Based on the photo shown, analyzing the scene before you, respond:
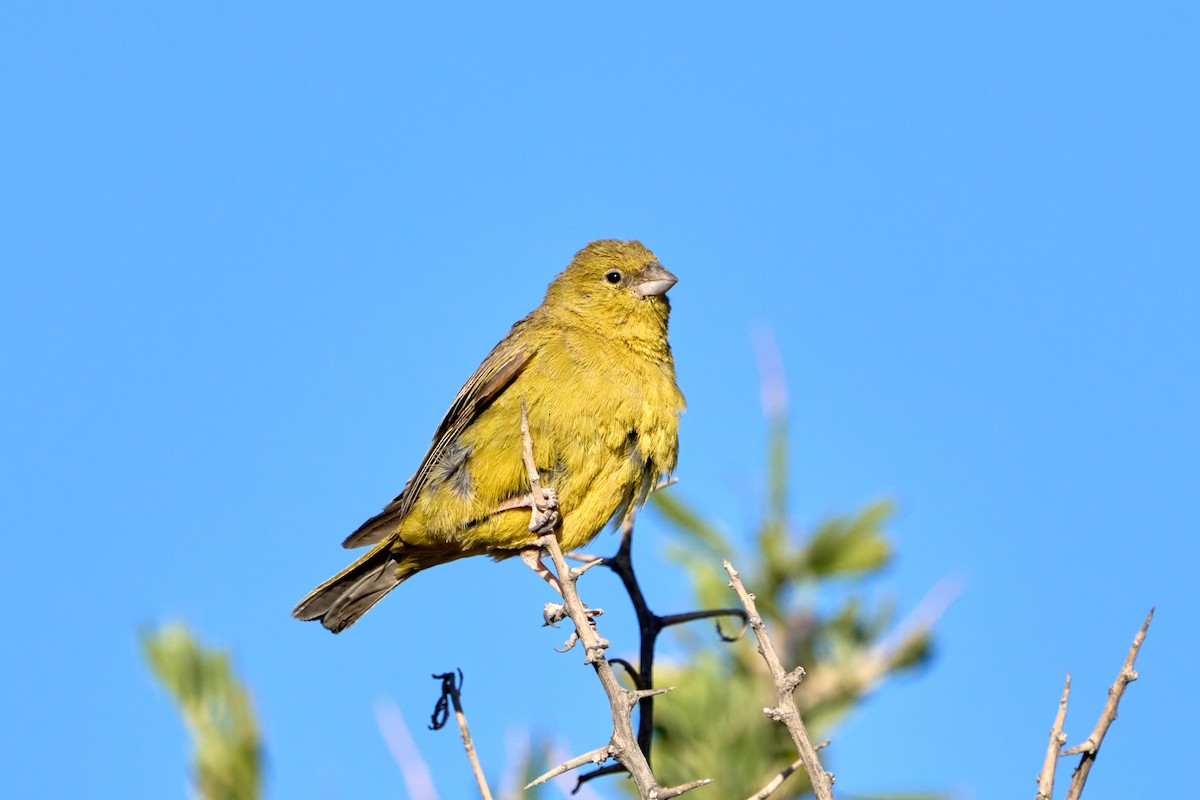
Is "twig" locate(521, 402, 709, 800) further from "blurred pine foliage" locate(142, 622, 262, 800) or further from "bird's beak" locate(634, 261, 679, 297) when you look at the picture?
"bird's beak" locate(634, 261, 679, 297)

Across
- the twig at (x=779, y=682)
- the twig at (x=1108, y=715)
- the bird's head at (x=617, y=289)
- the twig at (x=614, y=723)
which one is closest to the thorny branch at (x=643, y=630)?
the twig at (x=614, y=723)

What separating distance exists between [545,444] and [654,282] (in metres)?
1.26

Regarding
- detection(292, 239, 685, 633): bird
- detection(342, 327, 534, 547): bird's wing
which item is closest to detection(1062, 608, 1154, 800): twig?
detection(292, 239, 685, 633): bird

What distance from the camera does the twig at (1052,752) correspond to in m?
2.41

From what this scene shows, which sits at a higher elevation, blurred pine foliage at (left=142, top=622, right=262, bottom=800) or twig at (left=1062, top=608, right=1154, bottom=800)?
blurred pine foliage at (left=142, top=622, right=262, bottom=800)

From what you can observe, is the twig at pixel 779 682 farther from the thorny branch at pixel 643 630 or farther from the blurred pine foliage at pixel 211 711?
the blurred pine foliage at pixel 211 711

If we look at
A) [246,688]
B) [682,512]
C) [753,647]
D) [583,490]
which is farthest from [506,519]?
[246,688]

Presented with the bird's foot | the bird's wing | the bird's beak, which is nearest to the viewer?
the bird's foot

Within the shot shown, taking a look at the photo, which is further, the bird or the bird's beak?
Result: the bird's beak

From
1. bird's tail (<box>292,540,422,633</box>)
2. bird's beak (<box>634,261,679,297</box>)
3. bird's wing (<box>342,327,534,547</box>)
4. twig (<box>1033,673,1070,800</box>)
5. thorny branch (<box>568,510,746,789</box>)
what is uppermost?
bird's beak (<box>634,261,679,297</box>)

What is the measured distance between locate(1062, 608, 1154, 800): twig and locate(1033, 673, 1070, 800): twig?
0.12ft

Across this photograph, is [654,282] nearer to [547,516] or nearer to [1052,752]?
[547,516]

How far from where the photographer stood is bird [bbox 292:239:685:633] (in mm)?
5105

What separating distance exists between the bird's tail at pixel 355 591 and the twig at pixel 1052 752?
362 centimetres
